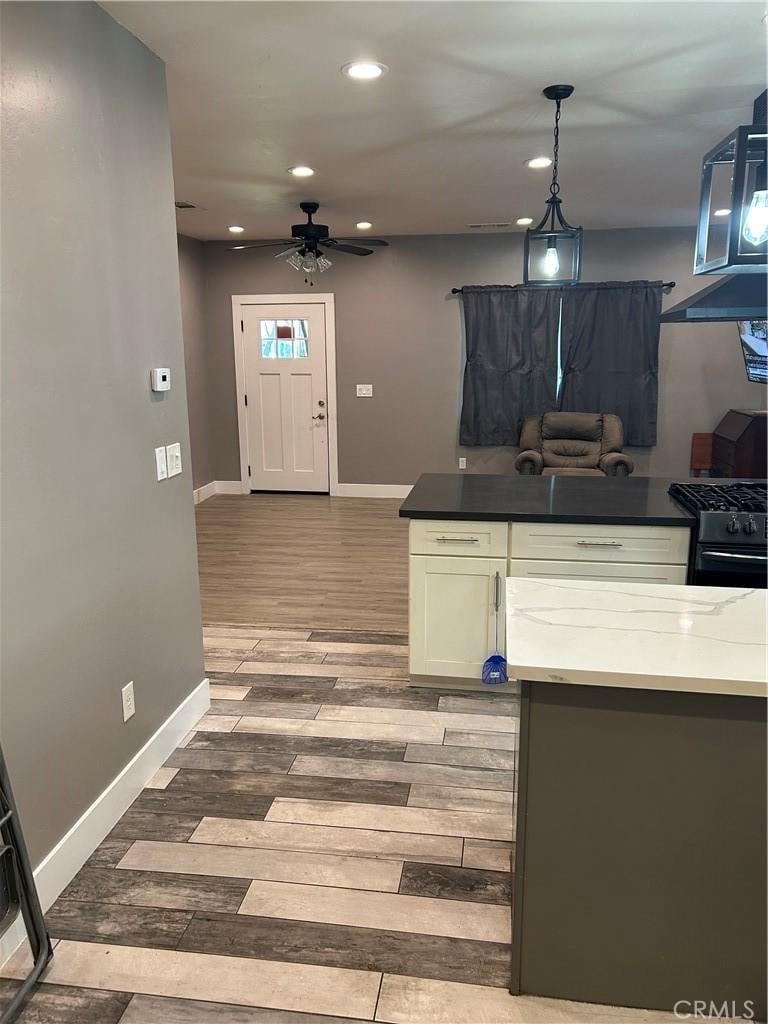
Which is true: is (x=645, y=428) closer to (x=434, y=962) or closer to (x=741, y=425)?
(x=741, y=425)

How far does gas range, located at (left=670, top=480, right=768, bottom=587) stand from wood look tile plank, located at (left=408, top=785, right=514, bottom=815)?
3.75 feet

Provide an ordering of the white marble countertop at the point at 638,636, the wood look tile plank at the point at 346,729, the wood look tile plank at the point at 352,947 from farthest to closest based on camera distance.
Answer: the wood look tile plank at the point at 346,729
the wood look tile plank at the point at 352,947
the white marble countertop at the point at 638,636

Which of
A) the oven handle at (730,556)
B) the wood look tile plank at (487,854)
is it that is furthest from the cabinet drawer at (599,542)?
the wood look tile plank at (487,854)

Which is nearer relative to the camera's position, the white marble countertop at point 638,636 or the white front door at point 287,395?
the white marble countertop at point 638,636

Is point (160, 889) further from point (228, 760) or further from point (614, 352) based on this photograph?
point (614, 352)

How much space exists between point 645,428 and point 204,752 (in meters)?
5.42

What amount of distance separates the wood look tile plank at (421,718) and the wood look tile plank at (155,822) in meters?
0.75

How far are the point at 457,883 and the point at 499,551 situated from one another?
1.32m

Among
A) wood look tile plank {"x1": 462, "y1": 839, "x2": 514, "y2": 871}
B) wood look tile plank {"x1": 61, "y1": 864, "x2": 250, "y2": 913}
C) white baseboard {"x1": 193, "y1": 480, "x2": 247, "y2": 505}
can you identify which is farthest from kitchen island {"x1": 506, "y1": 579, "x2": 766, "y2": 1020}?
white baseboard {"x1": 193, "y1": 480, "x2": 247, "y2": 505}

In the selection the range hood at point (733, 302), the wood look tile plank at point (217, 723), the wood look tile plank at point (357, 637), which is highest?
the range hood at point (733, 302)

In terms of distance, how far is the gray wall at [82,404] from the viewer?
176 cm

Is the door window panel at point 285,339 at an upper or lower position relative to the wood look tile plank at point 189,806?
upper

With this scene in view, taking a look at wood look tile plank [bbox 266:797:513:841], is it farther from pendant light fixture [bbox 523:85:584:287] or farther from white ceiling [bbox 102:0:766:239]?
white ceiling [bbox 102:0:766:239]

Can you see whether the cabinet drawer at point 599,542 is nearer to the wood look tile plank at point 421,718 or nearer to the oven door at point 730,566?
the oven door at point 730,566
